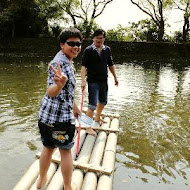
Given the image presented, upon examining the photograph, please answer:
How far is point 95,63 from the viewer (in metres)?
5.14

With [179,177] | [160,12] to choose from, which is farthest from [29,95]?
[160,12]

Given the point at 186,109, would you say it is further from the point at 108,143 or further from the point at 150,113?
the point at 108,143

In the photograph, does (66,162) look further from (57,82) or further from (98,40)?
(98,40)

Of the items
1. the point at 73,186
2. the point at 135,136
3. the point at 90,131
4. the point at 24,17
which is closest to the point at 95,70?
the point at 90,131

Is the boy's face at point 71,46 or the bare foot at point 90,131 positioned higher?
the boy's face at point 71,46

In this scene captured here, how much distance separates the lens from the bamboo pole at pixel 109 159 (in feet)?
10.9

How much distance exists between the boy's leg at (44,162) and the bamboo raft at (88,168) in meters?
0.08

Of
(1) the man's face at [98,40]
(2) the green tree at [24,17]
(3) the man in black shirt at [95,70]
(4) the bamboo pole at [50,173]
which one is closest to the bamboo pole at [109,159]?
(3) the man in black shirt at [95,70]

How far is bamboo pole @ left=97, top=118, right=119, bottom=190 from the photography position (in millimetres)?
3318

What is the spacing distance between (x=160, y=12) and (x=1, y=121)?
27.2 meters

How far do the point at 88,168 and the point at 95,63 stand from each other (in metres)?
2.16

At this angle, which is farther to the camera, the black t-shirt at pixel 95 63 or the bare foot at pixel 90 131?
the black t-shirt at pixel 95 63

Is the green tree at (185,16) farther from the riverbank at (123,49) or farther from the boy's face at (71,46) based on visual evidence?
the boy's face at (71,46)

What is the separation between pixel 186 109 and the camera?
768cm
